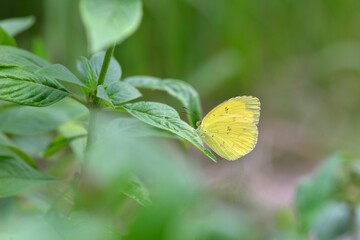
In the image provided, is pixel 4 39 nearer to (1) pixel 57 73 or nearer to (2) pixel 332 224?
(1) pixel 57 73

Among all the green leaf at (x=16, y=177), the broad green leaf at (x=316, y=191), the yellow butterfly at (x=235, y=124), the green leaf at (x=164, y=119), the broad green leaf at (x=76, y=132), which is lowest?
the green leaf at (x=16, y=177)

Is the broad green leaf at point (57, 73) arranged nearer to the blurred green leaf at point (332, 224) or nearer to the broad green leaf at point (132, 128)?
the broad green leaf at point (132, 128)

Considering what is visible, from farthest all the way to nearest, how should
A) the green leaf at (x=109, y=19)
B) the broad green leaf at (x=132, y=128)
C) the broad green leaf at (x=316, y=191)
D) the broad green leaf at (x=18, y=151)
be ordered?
the broad green leaf at (x=316, y=191)
the broad green leaf at (x=18, y=151)
the broad green leaf at (x=132, y=128)
the green leaf at (x=109, y=19)

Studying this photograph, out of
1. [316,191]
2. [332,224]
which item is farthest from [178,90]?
[332,224]

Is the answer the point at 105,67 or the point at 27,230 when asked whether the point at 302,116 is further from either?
the point at 27,230

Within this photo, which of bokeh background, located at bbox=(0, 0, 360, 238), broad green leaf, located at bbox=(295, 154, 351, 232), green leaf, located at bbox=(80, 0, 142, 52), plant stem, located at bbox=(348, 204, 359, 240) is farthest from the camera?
bokeh background, located at bbox=(0, 0, 360, 238)

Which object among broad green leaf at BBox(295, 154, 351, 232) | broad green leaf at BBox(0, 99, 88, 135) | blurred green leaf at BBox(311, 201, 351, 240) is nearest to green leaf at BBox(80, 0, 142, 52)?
broad green leaf at BBox(0, 99, 88, 135)

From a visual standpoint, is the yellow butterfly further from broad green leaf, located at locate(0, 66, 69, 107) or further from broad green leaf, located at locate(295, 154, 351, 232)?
broad green leaf, located at locate(295, 154, 351, 232)

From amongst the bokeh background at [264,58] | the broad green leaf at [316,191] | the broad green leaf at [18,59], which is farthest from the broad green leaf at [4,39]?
the bokeh background at [264,58]
